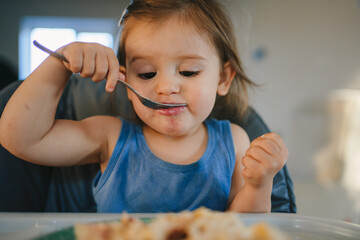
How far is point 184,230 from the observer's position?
356mm

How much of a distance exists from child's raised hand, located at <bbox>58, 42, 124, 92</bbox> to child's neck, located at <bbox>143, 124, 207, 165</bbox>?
29 centimetres

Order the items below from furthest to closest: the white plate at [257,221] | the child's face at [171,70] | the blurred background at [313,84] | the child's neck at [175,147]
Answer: the blurred background at [313,84]
the child's neck at [175,147]
the child's face at [171,70]
the white plate at [257,221]

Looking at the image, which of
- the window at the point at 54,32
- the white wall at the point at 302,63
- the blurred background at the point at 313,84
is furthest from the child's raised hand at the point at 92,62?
the window at the point at 54,32

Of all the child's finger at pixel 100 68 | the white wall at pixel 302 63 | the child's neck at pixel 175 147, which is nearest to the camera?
the child's finger at pixel 100 68

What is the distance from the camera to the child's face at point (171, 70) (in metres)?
0.72

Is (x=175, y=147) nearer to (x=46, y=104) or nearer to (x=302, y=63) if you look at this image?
(x=46, y=104)

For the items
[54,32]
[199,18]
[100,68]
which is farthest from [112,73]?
[54,32]

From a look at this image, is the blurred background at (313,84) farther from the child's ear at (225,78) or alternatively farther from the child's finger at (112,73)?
the child's finger at (112,73)

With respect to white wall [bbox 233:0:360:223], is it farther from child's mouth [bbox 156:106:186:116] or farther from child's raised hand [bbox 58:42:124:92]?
child's raised hand [bbox 58:42:124:92]

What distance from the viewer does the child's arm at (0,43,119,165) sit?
61cm

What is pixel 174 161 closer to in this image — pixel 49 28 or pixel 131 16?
pixel 131 16

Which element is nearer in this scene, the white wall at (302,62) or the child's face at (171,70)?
the child's face at (171,70)

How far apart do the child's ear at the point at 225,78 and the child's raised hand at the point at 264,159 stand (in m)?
0.28

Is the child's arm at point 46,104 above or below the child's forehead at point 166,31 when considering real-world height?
below
